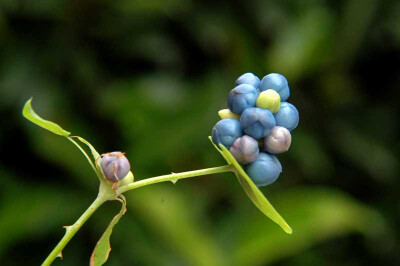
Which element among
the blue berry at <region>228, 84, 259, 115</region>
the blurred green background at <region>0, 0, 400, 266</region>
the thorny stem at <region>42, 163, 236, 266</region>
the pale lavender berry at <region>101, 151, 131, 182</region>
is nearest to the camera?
the thorny stem at <region>42, 163, 236, 266</region>

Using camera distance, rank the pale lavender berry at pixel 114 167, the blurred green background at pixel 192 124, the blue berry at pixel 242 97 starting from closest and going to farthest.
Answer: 1. the pale lavender berry at pixel 114 167
2. the blue berry at pixel 242 97
3. the blurred green background at pixel 192 124

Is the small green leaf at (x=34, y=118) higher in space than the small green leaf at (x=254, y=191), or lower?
higher

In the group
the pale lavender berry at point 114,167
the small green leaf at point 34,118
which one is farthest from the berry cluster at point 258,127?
the small green leaf at point 34,118

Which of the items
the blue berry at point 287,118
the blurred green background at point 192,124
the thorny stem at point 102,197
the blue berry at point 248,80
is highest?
the blue berry at point 248,80

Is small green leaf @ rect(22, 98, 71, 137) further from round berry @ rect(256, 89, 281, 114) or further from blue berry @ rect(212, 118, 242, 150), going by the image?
round berry @ rect(256, 89, 281, 114)

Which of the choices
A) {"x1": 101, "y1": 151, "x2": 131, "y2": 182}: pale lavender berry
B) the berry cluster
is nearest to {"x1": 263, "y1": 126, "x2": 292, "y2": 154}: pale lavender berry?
the berry cluster

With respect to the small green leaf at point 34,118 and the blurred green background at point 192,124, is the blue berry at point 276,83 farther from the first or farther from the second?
the blurred green background at point 192,124
